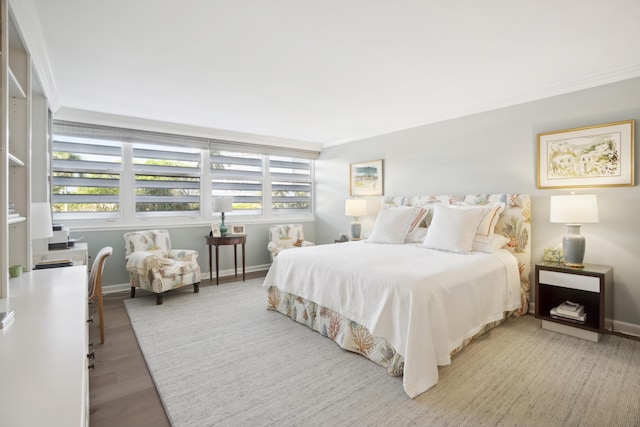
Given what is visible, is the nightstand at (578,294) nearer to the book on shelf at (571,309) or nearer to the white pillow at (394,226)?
the book on shelf at (571,309)

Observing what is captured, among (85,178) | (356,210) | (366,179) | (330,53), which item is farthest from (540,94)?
(85,178)

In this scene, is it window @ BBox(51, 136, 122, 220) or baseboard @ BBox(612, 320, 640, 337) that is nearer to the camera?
baseboard @ BBox(612, 320, 640, 337)

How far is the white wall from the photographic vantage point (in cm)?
290

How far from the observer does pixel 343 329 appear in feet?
8.66

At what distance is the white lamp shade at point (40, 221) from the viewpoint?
7.33 feet

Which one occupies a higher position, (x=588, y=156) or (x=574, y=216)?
(x=588, y=156)

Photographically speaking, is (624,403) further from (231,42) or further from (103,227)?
(103,227)

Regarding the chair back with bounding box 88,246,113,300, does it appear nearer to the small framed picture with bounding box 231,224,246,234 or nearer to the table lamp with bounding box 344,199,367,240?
the small framed picture with bounding box 231,224,246,234

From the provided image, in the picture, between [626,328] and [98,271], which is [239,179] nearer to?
[98,271]

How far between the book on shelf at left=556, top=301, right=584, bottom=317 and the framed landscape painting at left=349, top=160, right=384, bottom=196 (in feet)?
9.02

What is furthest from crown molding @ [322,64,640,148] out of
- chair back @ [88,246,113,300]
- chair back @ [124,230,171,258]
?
chair back @ [88,246,113,300]

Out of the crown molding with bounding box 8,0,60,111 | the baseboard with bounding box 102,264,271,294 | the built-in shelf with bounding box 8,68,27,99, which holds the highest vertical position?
the crown molding with bounding box 8,0,60,111

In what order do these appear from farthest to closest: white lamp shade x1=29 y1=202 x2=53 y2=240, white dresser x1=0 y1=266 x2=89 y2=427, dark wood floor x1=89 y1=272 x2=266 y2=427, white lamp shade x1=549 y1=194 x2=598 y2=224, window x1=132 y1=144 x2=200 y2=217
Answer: window x1=132 y1=144 x2=200 y2=217 → white lamp shade x1=549 y1=194 x2=598 y2=224 → white lamp shade x1=29 y1=202 x2=53 y2=240 → dark wood floor x1=89 y1=272 x2=266 y2=427 → white dresser x1=0 y1=266 x2=89 y2=427

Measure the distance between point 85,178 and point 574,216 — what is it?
555cm
